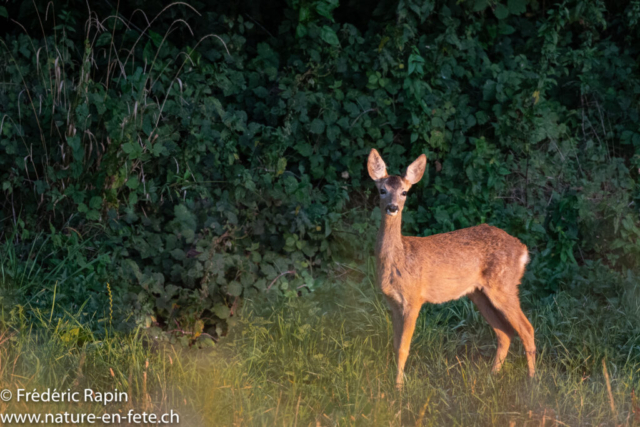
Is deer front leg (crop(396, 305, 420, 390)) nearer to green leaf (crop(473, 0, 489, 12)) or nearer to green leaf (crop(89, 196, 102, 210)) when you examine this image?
green leaf (crop(89, 196, 102, 210))

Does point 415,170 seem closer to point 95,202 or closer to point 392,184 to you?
point 392,184

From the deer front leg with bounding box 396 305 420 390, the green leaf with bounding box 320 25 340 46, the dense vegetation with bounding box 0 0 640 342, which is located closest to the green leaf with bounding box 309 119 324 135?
the dense vegetation with bounding box 0 0 640 342

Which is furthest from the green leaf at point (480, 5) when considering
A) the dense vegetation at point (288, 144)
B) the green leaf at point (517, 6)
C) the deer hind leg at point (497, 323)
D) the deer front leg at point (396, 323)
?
the deer front leg at point (396, 323)

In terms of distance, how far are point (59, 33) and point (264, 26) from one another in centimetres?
190

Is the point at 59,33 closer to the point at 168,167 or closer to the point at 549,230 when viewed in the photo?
the point at 168,167

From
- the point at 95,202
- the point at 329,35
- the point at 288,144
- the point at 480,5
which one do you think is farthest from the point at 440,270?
the point at 480,5

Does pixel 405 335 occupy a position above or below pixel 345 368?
above

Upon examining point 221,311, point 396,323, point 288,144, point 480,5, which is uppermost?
point 480,5

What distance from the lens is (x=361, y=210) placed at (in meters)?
6.14

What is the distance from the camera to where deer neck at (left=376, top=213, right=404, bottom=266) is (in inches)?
165

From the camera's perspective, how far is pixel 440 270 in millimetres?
4324

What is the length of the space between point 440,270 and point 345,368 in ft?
2.60

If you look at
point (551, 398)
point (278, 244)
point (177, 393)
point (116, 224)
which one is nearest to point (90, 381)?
point (177, 393)

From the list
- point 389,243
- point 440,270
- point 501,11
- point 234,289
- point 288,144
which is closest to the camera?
point 389,243
